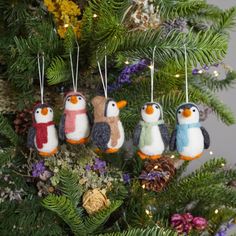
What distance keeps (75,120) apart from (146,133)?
0.27 ft

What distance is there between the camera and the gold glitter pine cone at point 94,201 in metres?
0.56

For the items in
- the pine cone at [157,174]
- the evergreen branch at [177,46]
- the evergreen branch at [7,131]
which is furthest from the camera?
the pine cone at [157,174]

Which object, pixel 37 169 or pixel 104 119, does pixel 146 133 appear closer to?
pixel 104 119

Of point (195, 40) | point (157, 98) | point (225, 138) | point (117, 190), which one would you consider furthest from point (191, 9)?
point (225, 138)

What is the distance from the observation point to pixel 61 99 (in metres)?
0.57

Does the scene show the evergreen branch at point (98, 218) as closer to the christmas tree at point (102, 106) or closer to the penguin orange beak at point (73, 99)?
the christmas tree at point (102, 106)

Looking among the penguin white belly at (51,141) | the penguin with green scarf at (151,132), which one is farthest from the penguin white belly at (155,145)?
the penguin white belly at (51,141)

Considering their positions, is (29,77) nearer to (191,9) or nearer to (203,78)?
(191,9)

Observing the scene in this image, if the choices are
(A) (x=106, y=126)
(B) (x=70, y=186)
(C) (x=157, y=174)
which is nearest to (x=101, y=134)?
(A) (x=106, y=126)

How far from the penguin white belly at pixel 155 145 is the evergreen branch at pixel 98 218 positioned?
0.09m

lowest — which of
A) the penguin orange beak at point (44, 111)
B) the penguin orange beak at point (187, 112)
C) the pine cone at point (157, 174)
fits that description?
the pine cone at point (157, 174)

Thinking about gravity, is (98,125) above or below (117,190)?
above

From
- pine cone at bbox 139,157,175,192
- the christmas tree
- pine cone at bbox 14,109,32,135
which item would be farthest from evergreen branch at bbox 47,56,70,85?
pine cone at bbox 139,157,175,192

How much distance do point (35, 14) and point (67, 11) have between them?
0.07 metres
